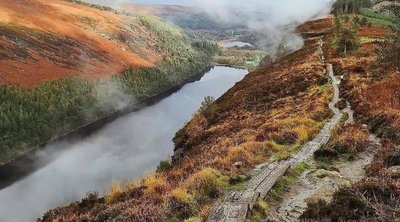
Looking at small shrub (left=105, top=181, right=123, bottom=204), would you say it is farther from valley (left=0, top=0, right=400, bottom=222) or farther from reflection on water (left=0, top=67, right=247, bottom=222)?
reflection on water (left=0, top=67, right=247, bottom=222)

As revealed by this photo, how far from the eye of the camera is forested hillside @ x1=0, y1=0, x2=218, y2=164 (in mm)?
95300

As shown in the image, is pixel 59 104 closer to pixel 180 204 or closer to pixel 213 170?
pixel 213 170

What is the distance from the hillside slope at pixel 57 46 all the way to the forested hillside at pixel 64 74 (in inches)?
8.8

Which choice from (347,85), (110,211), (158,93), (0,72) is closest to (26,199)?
(347,85)

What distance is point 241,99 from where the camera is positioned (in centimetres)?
5828

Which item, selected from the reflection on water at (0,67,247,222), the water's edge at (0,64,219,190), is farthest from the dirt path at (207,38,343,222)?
the water's edge at (0,64,219,190)

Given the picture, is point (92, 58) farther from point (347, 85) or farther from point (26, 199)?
point (347, 85)

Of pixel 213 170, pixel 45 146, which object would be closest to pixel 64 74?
pixel 45 146

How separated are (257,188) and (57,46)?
140 metres

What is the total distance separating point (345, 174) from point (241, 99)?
38.1 meters

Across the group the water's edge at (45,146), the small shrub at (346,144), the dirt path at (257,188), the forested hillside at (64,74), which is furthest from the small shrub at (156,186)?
the forested hillside at (64,74)

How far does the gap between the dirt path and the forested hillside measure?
2687 inches

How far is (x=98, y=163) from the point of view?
75812 millimetres

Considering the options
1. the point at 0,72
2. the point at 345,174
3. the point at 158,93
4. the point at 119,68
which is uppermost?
the point at 345,174
